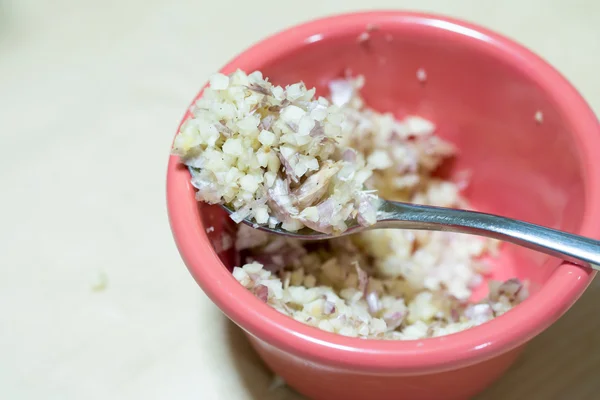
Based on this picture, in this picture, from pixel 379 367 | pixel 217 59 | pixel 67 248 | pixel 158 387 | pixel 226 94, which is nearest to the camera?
pixel 379 367

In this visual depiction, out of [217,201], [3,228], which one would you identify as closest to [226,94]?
[217,201]

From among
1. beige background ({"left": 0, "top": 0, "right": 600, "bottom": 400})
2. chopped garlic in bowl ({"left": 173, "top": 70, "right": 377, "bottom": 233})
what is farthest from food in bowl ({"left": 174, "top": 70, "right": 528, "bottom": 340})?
beige background ({"left": 0, "top": 0, "right": 600, "bottom": 400})

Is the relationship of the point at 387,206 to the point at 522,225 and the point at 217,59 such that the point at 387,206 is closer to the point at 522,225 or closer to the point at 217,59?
the point at 522,225

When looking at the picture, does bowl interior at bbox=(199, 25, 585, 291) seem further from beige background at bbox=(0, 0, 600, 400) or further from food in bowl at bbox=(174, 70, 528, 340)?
beige background at bbox=(0, 0, 600, 400)

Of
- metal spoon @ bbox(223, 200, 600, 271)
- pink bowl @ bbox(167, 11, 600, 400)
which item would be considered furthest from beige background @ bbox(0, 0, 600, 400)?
metal spoon @ bbox(223, 200, 600, 271)

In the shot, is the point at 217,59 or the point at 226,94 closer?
the point at 226,94

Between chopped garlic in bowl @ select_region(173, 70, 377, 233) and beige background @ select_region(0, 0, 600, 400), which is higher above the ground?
chopped garlic in bowl @ select_region(173, 70, 377, 233)

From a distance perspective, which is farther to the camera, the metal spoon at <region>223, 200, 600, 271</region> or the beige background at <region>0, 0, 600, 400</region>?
the beige background at <region>0, 0, 600, 400</region>

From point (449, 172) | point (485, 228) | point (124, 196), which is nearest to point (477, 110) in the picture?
point (449, 172)
